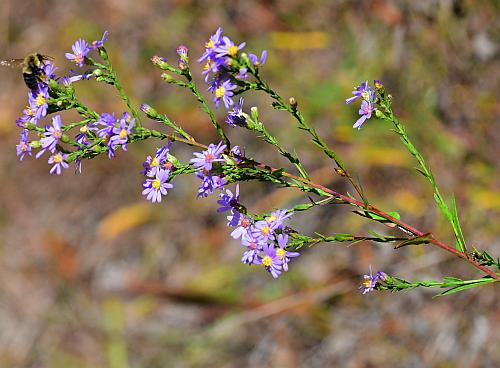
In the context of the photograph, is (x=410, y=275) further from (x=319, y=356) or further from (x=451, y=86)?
(x=451, y=86)

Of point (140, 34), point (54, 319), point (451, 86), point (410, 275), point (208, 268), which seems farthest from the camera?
point (140, 34)

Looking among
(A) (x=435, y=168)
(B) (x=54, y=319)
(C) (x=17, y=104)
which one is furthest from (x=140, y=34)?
(A) (x=435, y=168)

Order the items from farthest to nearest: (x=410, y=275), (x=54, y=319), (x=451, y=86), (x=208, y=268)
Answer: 1. (x=54, y=319)
2. (x=208, y=268)
3. (x=451, y=86)
4. (x=410, y=275)

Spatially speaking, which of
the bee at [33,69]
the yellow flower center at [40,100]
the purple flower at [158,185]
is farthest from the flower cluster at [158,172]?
the bee at [33,69]

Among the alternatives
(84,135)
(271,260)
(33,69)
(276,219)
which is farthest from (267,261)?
(33,69)

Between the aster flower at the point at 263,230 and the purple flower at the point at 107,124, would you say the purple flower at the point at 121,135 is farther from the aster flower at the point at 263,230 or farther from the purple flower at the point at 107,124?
the aster flower at the point at 263,230

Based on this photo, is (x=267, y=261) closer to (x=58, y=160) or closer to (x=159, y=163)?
(x=159, y=163)

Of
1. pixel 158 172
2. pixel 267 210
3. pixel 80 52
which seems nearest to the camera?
pixel 158 172
